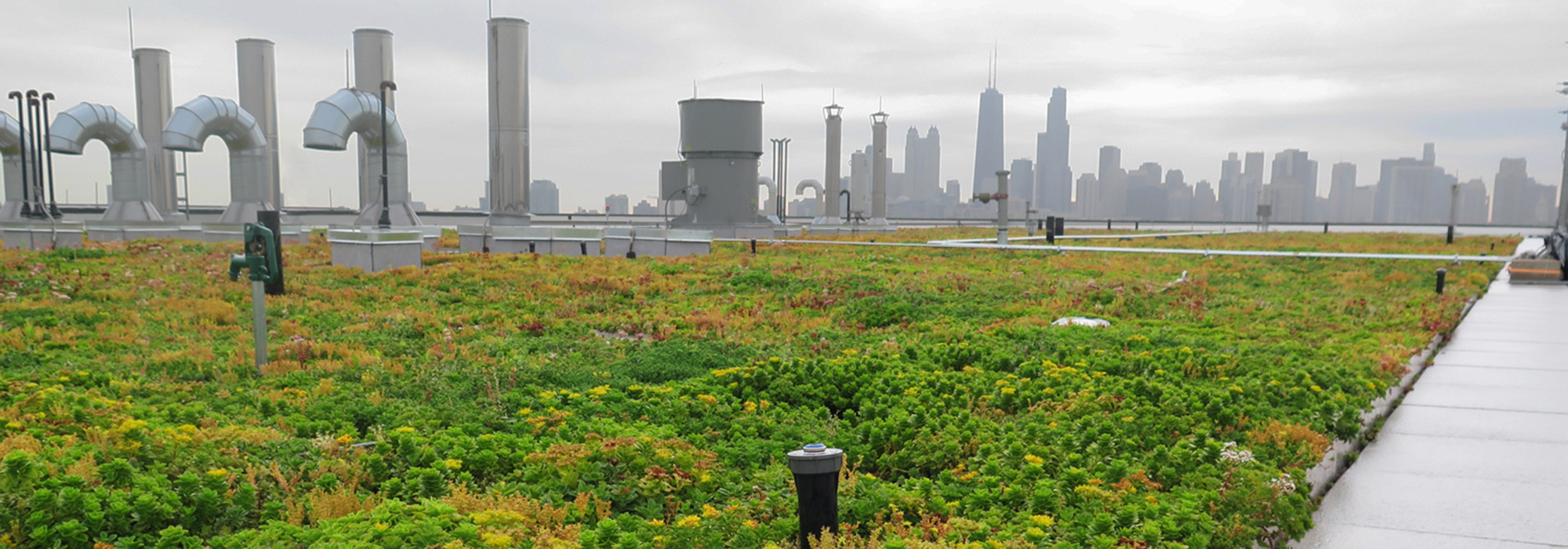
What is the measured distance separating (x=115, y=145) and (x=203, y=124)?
27.6 ft

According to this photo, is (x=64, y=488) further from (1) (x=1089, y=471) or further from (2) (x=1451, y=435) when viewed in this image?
(2) (x=1451, y=435)

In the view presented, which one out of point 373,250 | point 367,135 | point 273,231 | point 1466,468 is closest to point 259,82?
point 367,135

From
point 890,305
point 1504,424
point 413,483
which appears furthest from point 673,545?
point 890,305

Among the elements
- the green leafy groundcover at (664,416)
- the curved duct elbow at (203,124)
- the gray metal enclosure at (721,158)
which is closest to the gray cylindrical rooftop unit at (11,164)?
the curved duct elbow at (203,124)

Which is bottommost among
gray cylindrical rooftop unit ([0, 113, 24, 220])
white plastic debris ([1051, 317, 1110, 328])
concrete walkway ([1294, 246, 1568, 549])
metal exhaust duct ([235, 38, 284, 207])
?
concrete walkway ([1294, 246, 1568, 549])

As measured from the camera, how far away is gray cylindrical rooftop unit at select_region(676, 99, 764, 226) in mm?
39500

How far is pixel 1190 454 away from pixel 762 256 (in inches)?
824

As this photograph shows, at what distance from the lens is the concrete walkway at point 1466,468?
14.7ft

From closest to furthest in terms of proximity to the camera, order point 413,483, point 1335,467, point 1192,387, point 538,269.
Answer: point 413,483 < point 1335,467 < point 1192,387 < point 538,269

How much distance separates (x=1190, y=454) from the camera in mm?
5277

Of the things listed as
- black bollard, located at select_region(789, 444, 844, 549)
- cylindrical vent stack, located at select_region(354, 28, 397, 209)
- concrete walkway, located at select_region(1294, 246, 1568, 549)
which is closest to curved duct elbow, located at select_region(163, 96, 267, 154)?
cylindrical vent stack, located at select_region(354, 28, 397, 209)

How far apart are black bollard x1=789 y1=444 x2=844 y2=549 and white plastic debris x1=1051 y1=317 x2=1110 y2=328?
8126mm

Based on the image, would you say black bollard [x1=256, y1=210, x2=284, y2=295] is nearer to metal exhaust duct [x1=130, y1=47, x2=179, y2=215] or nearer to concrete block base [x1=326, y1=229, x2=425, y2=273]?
concrete block base [x1=326, y1=229, x2=425, y2=273]

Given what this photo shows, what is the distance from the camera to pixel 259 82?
171 feet
